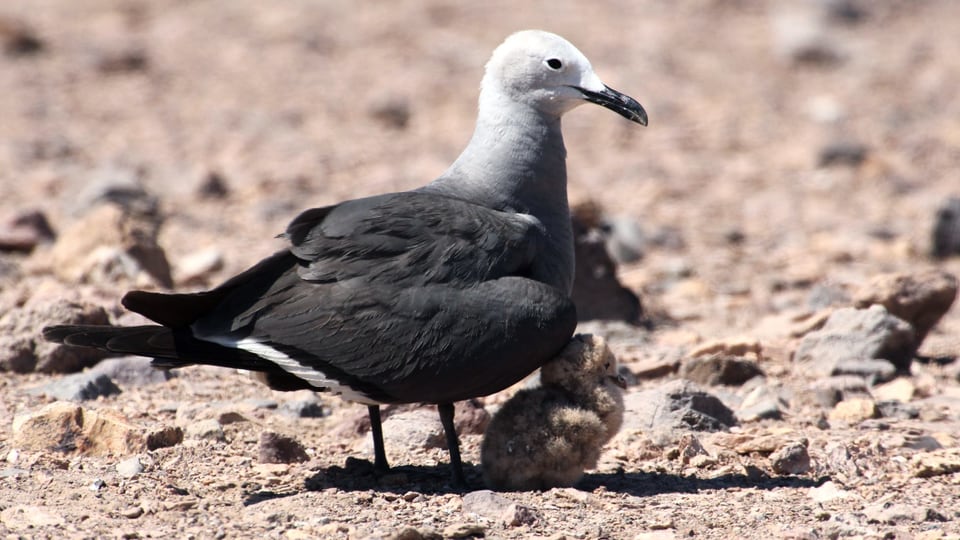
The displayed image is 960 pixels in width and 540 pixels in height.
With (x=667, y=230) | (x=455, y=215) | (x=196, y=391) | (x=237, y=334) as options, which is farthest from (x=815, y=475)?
(x=667, y=230)

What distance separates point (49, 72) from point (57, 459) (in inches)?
411

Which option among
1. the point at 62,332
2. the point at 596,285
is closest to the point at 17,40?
the point at 596,285

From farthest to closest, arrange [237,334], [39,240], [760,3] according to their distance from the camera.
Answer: [760,3] < [39,240] < [237,334]

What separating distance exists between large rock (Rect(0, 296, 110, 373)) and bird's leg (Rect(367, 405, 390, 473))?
200 cm

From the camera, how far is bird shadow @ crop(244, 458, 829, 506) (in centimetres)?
565

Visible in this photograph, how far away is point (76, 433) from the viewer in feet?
19.3

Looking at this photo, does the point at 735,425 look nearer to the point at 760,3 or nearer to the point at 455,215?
the point at 455,215

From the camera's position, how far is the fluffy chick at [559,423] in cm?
552

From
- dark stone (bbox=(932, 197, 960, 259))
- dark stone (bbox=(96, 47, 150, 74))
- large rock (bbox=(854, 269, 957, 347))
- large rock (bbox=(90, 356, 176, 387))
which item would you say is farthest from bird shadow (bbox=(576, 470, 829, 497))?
dark stone (bbox=(96, 47, 150, 74))

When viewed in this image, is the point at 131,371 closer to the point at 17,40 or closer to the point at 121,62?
the point at 121,62

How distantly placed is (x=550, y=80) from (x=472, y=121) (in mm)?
8001

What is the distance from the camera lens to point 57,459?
18.6ft

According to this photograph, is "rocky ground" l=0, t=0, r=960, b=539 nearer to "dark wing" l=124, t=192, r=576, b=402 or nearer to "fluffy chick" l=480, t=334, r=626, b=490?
"fluffy chick" l=480, t=334, r=626, b=490

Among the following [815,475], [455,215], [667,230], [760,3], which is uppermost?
[760,3]
